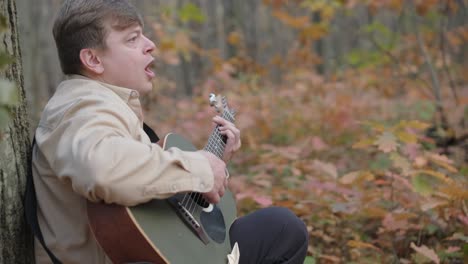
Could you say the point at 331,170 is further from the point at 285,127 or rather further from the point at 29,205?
the point at 285,127

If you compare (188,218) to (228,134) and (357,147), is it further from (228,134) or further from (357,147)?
(357,147)

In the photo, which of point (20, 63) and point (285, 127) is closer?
point (20, 63)

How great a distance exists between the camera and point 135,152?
6.07 ft

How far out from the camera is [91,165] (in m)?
1.78

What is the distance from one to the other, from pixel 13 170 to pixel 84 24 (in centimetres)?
59

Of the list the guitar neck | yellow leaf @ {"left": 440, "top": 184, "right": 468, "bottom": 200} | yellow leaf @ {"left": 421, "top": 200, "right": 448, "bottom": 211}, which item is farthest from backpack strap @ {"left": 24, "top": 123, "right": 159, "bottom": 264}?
yellow leaf @ {"left": 440, "top": 184, "right": 468, "bottom": 200}

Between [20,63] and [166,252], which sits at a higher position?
[20,63]

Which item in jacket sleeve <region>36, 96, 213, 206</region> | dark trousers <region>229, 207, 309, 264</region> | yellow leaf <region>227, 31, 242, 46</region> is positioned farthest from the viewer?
yellow leaf <region>227, 31, 242, 46</region>

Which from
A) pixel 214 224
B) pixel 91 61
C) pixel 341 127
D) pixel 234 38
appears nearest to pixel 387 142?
pixel 214 224

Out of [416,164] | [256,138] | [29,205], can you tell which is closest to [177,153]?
[29,205]

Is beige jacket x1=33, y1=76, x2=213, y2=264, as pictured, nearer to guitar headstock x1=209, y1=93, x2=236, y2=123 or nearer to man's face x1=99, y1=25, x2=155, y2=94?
man's face x1=99, y1=25, x2=155, y2=94

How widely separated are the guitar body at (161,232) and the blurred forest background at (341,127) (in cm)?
120

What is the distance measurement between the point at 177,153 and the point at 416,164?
2.17 metres

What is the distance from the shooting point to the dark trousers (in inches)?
96.1
